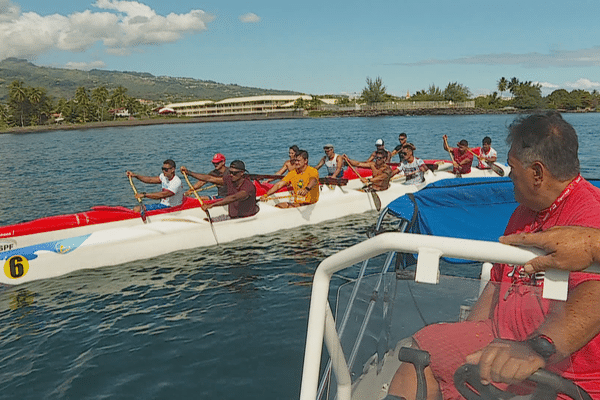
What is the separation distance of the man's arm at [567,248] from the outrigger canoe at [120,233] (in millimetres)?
9807

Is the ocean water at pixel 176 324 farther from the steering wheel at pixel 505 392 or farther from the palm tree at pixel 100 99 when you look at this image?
the palm tree at pixel 100 99

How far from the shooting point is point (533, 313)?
6.50 feet

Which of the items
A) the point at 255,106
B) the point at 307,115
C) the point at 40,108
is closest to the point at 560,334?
the point at 40,108

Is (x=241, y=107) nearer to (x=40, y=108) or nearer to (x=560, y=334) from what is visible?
(x=40, y=108)

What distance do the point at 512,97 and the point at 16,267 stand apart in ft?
466

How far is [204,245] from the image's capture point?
1146 cm

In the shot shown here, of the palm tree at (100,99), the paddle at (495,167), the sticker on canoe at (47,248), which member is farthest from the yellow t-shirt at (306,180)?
the palm tree at (100,99)

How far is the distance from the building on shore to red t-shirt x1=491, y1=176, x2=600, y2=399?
146997 mm

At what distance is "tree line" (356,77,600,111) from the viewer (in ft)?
403

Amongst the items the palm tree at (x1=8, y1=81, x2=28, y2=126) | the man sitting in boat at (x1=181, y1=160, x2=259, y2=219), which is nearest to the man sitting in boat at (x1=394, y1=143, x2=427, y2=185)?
the man sitting in boat at (x1=181, y1=160, x2=259, y2=219)

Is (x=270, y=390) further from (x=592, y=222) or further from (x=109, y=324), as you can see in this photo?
(x=592, y=222)

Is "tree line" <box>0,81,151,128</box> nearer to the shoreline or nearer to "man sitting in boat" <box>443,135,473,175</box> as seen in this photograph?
the shoreline

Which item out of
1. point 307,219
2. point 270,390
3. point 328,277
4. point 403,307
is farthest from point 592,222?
point 307,219

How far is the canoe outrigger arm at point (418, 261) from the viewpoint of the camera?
1706 millimetres
